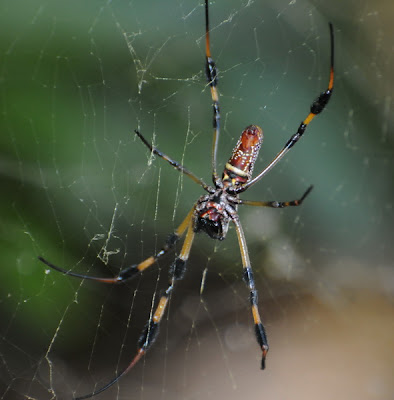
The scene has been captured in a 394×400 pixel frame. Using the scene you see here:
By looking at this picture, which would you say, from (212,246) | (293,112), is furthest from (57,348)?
(293,112)

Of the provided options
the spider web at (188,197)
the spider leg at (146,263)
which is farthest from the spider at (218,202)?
the spider web at (188,197)

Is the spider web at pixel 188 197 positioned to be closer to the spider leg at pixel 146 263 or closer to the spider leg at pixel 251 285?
the spider leg at pixel 146 263

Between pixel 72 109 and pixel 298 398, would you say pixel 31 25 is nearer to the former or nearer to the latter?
pixel 72 109

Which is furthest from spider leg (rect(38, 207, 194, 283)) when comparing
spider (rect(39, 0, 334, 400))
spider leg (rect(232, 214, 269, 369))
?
spider leg (rect(232, 214, 269, 369))

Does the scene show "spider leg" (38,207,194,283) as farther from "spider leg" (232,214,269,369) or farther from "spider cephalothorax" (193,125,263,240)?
"spider leg" (232,214,269,369)

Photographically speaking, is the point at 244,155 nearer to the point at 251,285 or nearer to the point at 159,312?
the point at 251,285

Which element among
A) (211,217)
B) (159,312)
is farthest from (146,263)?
(211,217)
